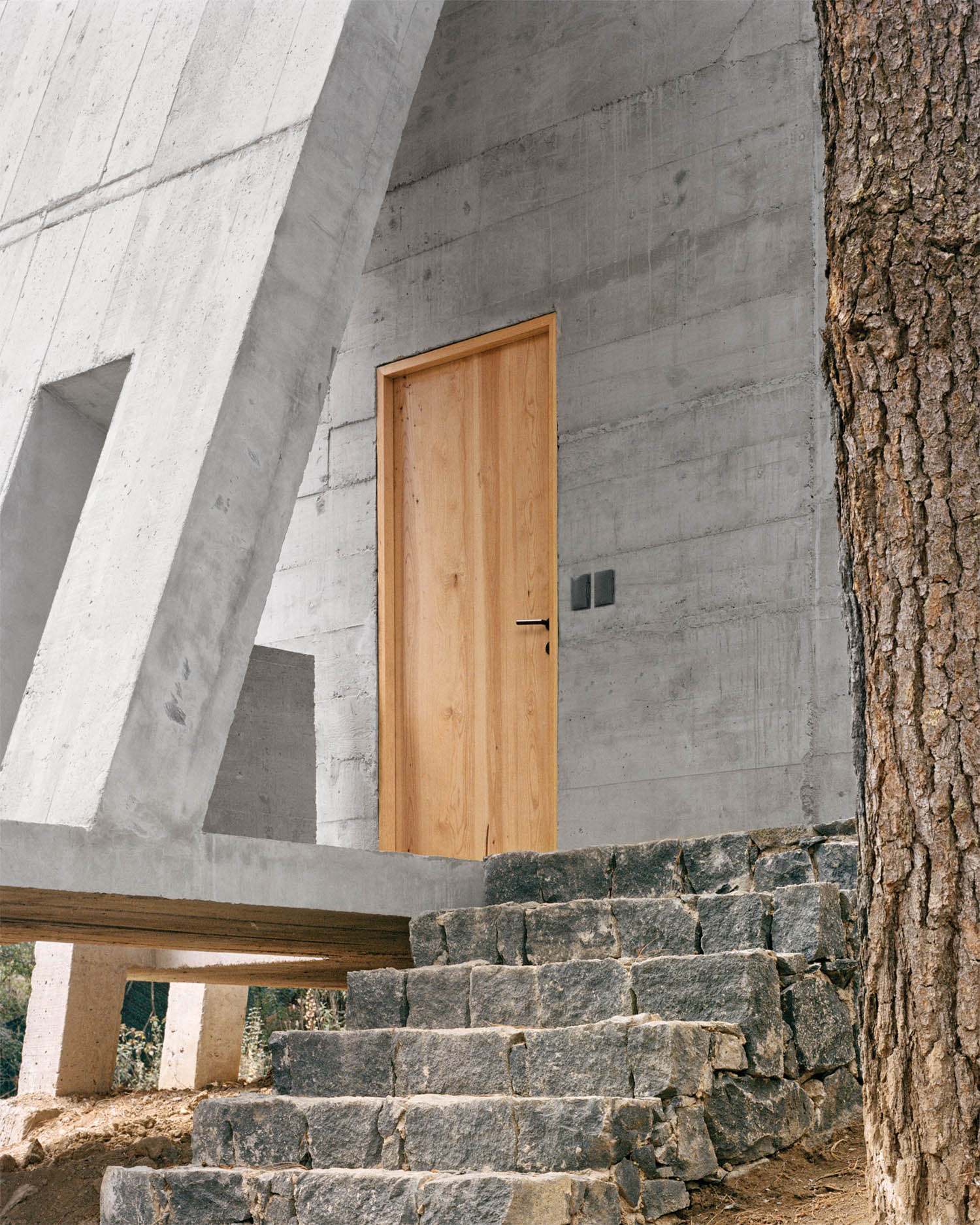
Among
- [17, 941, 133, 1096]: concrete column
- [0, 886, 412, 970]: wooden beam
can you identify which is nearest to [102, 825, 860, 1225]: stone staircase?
[0, 886, 412, 970]: wooden beam

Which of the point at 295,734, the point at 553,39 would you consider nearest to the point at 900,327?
the point at 295,734

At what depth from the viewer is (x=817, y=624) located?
5801 mm

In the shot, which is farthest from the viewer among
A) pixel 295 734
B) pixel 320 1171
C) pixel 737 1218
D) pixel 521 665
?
pixel 521 665

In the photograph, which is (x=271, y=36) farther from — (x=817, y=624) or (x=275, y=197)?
(x=817, y=624)

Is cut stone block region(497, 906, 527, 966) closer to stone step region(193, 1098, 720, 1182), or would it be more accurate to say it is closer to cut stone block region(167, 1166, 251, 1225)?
stone step region(193, 1098, 720, 1182)

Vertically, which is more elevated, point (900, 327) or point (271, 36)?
point (271, 36)

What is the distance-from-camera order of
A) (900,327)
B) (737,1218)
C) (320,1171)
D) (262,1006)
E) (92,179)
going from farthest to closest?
1. (262,1006)
2. (92,179)
3. (320,1171)
4. (737,1218)
5. (900,327)

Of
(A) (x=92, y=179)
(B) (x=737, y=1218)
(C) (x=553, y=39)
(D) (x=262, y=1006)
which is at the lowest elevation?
(B) (x=737, y=1218)

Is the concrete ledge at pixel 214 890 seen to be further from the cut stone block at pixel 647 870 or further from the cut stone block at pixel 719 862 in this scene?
the cut stone block at pixel 719 862

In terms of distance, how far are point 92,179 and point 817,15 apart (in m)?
3.30

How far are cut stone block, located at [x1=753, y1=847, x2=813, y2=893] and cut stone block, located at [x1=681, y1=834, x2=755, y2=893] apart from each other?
54 millimetres

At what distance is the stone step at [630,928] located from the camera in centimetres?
443

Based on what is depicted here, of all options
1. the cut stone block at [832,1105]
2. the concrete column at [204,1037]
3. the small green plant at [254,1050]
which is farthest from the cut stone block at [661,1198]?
the small green plant at [254,1050]

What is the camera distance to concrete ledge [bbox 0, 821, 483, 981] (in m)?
4.26
